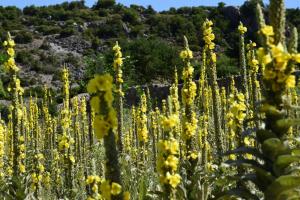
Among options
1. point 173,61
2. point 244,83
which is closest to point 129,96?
point 173,61

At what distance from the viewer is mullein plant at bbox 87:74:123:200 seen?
3033 millimetres

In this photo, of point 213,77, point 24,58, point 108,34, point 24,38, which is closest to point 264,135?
point 213,77

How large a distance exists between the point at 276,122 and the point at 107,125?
1168 millimetres

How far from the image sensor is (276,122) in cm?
320

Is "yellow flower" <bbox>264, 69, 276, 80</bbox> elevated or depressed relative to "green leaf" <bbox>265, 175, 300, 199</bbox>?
elevated

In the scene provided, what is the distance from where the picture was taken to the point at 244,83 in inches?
276

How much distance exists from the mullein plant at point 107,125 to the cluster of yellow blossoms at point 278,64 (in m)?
1.08

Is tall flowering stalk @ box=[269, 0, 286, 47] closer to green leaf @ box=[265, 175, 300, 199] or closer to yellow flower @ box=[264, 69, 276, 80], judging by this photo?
yellow flower @ box=[264, 69, 276, 80]

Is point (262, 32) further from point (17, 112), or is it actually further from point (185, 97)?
point (17, 112)

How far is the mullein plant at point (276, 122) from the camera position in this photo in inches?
122

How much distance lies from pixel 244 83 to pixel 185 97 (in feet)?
6.03

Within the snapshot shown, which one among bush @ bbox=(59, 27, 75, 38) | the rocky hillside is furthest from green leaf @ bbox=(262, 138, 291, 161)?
bush @ bbox=(59, 27, 75, 38)

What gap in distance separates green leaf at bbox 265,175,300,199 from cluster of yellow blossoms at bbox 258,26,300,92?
606mm

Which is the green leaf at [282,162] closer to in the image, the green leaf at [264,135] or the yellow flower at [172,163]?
the green leaf at [264,135]
